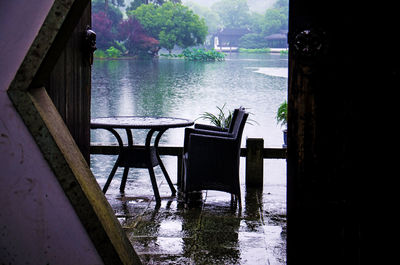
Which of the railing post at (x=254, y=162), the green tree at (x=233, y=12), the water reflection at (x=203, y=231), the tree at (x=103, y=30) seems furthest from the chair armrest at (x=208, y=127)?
the green tree at (x=233, y=12)

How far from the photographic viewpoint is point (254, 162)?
5480 millimetres

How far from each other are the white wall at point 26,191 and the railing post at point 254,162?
130 inches

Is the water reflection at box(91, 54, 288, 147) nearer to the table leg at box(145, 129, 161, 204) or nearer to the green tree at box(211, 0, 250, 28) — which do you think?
the green tree at box(211, 0, 250, 28)

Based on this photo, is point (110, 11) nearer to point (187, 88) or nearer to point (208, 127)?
point (187, 88)

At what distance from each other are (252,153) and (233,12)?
45.7m

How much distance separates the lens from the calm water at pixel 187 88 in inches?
1086

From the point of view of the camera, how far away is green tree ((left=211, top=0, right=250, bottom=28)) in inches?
1900

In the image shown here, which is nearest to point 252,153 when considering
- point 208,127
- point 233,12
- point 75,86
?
point 208,127

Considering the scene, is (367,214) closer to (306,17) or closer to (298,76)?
(298,76)

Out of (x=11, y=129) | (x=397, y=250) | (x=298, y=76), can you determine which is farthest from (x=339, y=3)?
(x=11, y=129)

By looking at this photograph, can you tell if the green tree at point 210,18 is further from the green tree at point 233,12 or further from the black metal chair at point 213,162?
the black metal chair at point 213,162

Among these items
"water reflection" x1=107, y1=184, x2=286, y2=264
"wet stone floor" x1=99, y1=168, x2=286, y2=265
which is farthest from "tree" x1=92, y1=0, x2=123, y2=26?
"water reflection" x1=107, y1=184, x2=286, y2=264

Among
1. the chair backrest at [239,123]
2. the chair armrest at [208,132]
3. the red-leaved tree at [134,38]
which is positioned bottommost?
the chair armrest at [208,132]

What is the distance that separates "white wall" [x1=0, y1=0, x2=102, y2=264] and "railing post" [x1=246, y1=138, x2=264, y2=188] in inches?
130
